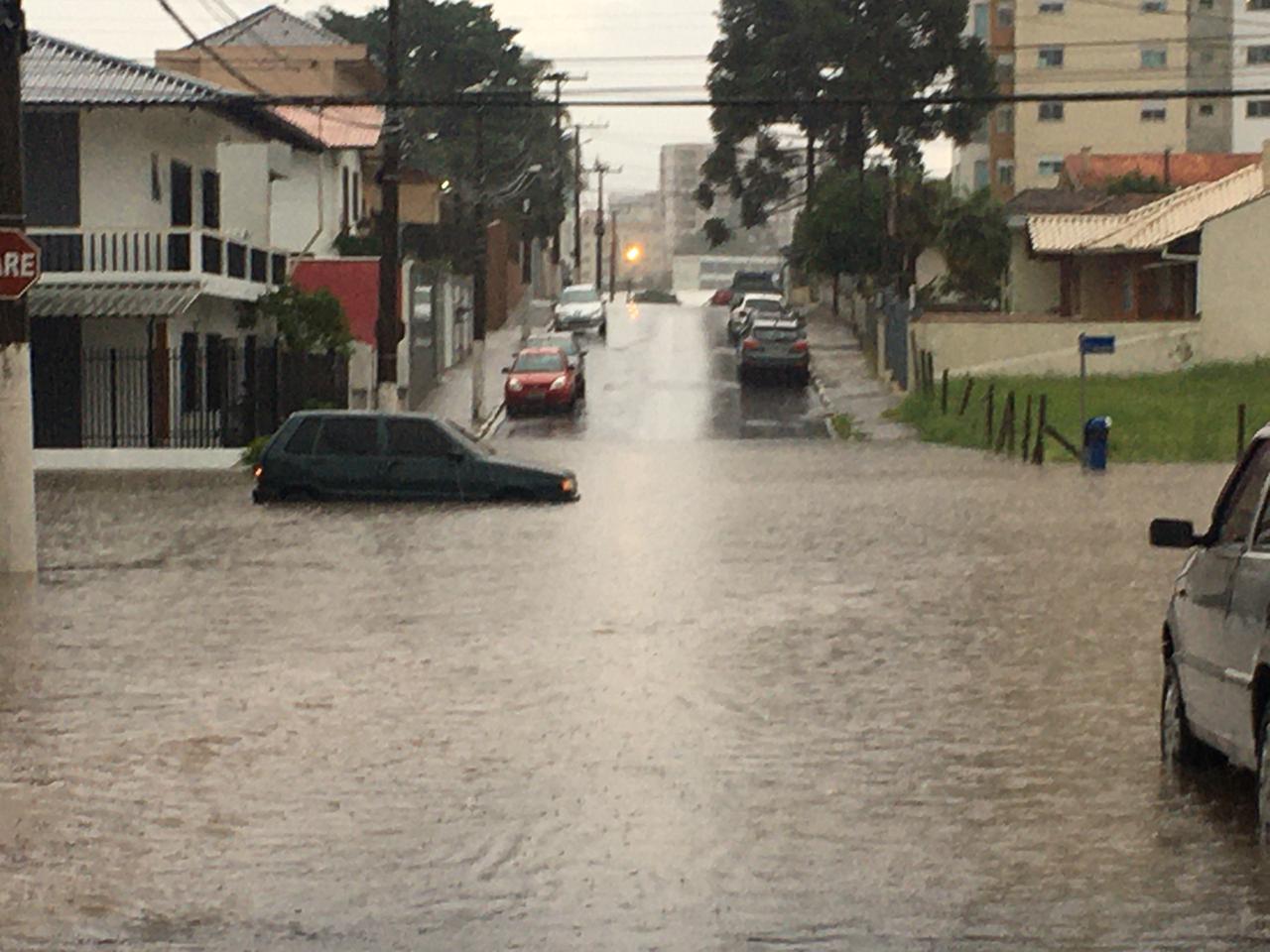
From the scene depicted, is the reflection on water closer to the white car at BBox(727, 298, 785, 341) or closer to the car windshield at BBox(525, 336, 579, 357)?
the car windshield at BBox(525, 336, 579, 357)

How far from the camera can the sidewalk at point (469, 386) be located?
198ft

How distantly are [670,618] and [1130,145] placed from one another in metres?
106

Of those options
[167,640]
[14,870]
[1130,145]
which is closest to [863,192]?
[1130,145]

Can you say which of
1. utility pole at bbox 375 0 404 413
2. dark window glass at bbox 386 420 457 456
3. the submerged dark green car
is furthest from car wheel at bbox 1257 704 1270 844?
utility pole at bbox 375 0 404 413

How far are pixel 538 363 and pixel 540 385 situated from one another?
1.43 meters

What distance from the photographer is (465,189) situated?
3905 inches

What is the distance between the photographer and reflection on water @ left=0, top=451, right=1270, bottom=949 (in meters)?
8.80

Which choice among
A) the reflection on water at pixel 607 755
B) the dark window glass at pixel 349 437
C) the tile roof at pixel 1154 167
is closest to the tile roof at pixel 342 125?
the dark window glass at pixel 349 437

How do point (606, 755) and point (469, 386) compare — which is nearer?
point (606, 755)

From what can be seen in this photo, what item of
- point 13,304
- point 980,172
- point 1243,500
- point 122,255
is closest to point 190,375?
point 122,255

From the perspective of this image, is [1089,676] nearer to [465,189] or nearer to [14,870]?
[14,870]

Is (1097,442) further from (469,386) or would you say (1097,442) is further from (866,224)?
(866,224)

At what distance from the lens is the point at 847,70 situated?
301 feet

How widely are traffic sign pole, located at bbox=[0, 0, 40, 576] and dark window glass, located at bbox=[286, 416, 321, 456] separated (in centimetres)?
1140
